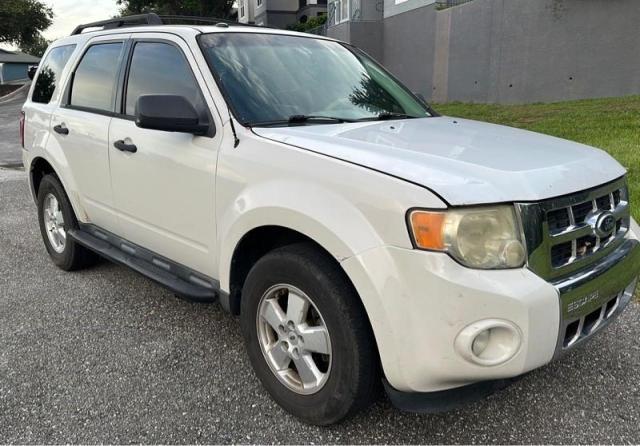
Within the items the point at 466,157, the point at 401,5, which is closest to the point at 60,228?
the point at 466,157

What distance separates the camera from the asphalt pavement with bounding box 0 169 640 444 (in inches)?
100.0

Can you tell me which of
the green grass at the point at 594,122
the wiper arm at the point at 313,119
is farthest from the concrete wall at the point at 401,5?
the wiper arm at the point at 313,119

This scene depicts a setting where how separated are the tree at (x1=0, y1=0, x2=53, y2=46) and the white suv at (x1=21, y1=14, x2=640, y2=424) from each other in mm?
45522

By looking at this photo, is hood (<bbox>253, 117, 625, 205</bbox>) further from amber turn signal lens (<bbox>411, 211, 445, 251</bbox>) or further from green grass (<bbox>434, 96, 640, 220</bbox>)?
green grass (<bbox>434, 96, 640, 220</bbox>)

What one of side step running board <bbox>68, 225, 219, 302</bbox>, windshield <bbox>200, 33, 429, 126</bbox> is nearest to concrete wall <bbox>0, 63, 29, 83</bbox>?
side step running board <bbox>68, 225, 219, 302</bbox>

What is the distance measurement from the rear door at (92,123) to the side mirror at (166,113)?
3.31 feet

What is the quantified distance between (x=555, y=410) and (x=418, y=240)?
1308mm

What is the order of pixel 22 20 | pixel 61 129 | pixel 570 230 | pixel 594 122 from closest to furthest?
pixel 570 230 → pixel 61 129 → pixel 594 122 → pixel 22 20

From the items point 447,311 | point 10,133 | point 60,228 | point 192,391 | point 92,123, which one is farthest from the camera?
point 10,133

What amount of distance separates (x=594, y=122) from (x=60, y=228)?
958 cm

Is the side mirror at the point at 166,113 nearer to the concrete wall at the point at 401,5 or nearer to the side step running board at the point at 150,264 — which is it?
the side step running board at the point at 150,264

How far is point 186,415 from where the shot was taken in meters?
2.69

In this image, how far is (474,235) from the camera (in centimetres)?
203

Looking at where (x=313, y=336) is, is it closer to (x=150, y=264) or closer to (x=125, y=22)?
(x=150, y=264)
